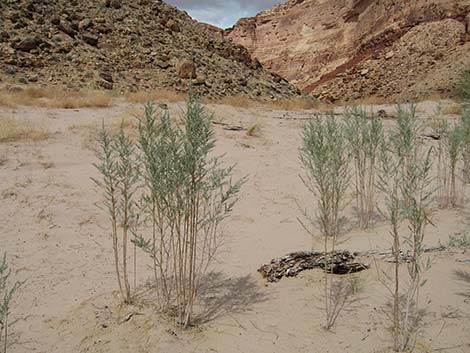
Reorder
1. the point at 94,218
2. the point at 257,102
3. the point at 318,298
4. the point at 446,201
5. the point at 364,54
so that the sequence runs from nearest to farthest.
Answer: the point at 318,298
the point at 94,218
the point at 446,201
the point at 257,102
the point at 364,54

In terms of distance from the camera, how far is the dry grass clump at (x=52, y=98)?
30.1ft

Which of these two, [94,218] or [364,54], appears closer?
[94,218]

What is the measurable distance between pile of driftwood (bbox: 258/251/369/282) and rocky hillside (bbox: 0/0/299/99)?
8958 mm

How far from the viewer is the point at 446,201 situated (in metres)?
5.23

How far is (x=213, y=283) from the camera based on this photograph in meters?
3.48

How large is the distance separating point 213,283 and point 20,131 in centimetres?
526

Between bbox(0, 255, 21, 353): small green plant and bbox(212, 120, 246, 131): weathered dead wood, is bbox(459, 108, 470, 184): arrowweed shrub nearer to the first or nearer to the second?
bbox(212, 120, 246, 131): weathered dead wood

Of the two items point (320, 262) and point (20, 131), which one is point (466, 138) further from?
point (20, 131)

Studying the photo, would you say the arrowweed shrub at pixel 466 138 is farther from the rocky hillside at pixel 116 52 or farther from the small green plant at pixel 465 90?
the rocky hillside at pixel 116 52

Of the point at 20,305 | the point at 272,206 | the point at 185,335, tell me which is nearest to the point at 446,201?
the point at 272,206

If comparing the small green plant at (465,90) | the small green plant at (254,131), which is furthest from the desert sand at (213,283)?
the small green plant at (465,90)

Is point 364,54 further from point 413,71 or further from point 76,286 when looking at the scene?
point 76,286

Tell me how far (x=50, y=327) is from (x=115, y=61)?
474 inches

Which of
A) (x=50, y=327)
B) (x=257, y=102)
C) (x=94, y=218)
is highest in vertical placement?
(x=257, y=102)
